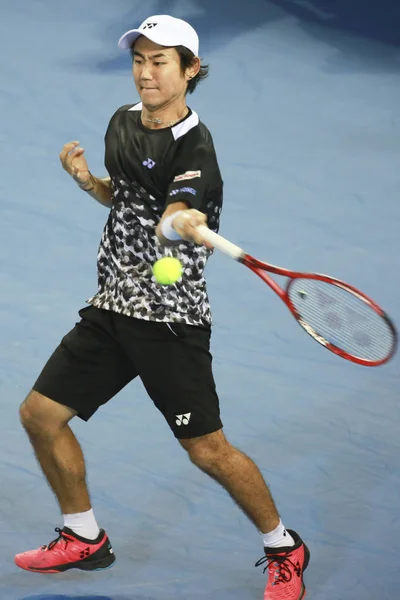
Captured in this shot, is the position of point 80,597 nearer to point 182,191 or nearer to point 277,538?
point 277,538

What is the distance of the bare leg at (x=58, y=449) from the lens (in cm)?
386

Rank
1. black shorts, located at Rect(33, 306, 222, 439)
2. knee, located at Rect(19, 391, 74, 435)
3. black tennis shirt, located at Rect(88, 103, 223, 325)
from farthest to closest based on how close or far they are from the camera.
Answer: knee, located at Rect(19, 391, 74, 435) → black shorts, located at Rect(33, 306, 222, 439) → black tennis shirt, located at Rect(88, 103, 223, 325)

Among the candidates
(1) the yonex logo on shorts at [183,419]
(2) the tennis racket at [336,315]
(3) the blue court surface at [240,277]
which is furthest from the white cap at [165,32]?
→ (3) the blue court surface at [240,277]

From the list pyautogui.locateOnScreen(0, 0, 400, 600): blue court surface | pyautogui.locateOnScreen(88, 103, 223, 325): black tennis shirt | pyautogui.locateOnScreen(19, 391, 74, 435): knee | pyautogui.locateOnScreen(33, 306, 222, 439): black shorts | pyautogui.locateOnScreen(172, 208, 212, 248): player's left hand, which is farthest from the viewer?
pyautogui.locateOnScreen(0, 0, 400, 600): blue court surface

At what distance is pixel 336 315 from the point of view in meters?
3.69

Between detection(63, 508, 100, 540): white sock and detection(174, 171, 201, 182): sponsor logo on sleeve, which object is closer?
detection(174, 171, 201, 182): sponsor logo on sleeve

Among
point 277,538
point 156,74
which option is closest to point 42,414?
point 277,538

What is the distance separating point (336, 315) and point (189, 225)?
0.61 meters

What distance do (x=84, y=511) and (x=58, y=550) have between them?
0.16 m

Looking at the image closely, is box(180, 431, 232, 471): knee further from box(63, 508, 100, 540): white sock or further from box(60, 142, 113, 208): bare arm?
box(60, 142, 113, 208): bare arm

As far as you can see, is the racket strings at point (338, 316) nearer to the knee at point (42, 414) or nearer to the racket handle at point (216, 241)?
the racket handle at point (216, 241)

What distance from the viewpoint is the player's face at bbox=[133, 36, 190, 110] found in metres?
3.68

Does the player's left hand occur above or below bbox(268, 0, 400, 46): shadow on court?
above

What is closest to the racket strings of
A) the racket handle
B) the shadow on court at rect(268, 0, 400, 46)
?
the racket handle
